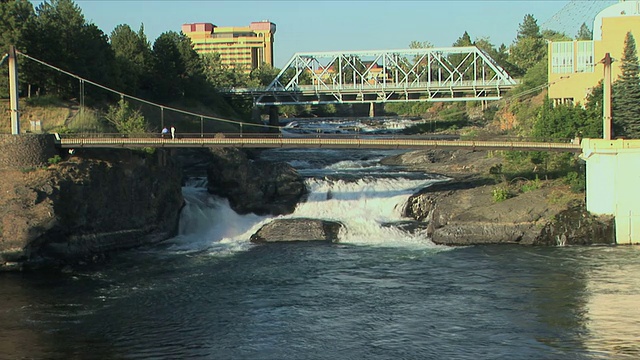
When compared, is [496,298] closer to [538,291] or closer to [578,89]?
[538,291]

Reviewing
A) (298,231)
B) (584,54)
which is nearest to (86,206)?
(298,231)

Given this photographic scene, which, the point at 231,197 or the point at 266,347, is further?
the point at 231,197

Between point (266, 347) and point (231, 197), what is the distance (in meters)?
26.4

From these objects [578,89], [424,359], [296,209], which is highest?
[578,89]

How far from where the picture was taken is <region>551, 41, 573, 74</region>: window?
7562cm

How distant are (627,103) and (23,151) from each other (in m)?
40.9

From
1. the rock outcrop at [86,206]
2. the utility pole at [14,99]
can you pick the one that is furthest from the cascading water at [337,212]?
the utility pole at [14,99]

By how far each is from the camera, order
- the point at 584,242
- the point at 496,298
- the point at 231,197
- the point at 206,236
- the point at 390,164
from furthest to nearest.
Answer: the point at 390,164, the point at 231,197, the point at 206,236, the point at 584,242, the point at 496,298

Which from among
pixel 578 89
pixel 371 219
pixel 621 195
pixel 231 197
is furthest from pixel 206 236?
pixel 578 89

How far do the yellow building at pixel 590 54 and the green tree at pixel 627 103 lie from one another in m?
7.60

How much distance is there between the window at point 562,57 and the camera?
7562 centimetres

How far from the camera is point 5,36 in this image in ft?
200

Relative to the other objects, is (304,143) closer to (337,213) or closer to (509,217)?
(337,213)

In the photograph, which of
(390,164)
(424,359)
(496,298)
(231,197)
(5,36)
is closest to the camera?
(424,359)
